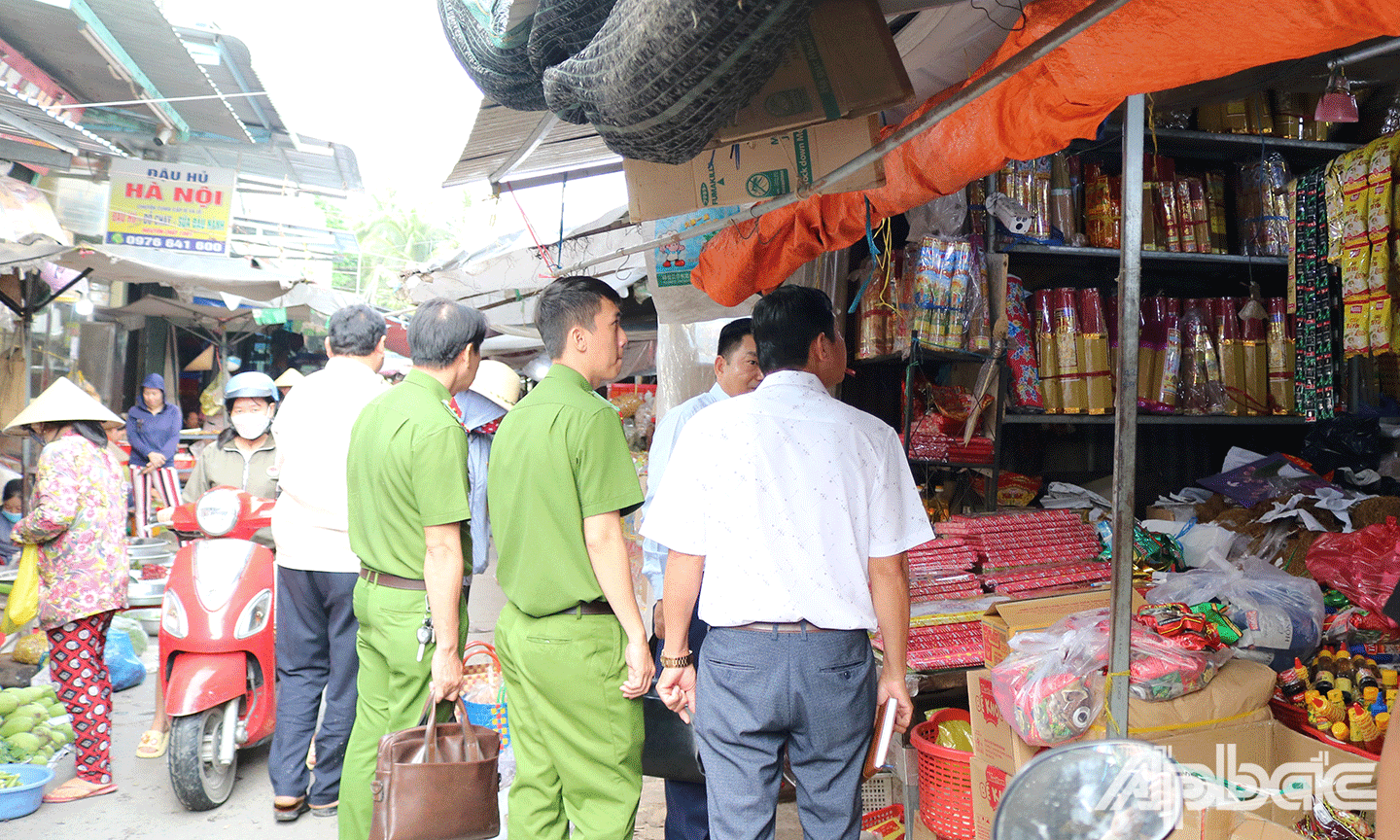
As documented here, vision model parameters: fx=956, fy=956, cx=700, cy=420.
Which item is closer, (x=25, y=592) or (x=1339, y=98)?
(x=1339, y=98)

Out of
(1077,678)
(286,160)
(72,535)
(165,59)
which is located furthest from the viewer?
(286,160)

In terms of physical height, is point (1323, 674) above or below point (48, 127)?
below

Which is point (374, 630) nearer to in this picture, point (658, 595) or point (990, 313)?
point (658, 595)

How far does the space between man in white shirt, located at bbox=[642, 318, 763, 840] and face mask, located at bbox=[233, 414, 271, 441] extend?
2.52m

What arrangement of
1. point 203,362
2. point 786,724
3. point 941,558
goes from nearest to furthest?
point 786,724, point 941,558, point 203,362

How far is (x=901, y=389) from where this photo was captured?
17.0 feet

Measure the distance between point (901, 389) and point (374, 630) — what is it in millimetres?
2986

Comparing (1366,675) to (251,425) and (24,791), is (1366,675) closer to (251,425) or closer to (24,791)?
(251,425)

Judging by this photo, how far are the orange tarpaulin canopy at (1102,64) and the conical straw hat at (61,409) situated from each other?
12.5ft

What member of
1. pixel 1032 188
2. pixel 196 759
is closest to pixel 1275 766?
pixel 1032 188

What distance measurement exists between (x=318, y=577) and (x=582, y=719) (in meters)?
1.95

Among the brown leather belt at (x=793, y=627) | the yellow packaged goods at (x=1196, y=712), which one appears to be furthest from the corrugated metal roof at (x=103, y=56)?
the yellow packaged goods at (x=1196, y=712)

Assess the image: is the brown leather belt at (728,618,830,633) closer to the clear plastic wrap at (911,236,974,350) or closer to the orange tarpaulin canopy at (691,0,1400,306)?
the orange tarpaulin canopy at (691,0,1400,306)

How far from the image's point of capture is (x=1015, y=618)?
317cm
